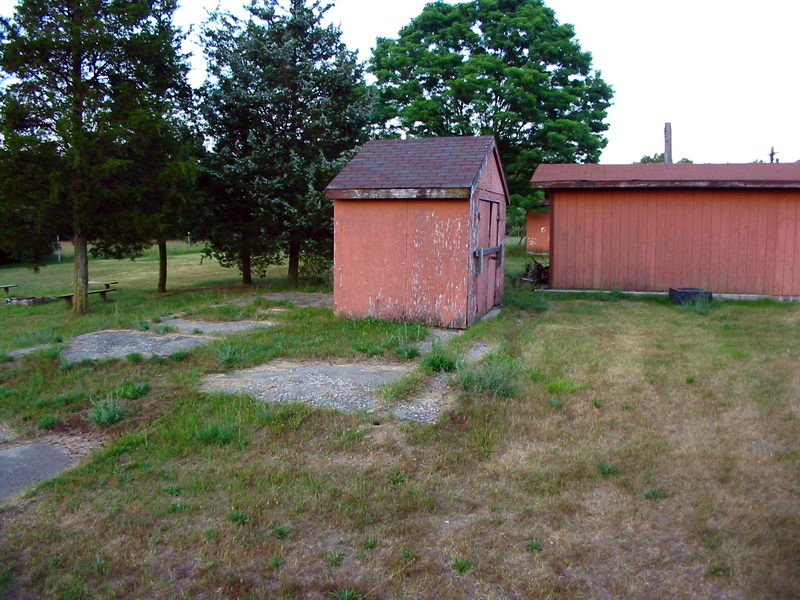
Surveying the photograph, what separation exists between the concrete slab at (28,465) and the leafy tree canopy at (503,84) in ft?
68.1

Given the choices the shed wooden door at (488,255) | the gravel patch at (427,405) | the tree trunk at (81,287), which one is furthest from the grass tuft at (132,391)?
the tree trunk at (81,287)

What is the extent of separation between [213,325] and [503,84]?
1842 centimetres

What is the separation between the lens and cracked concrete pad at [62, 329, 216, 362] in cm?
769

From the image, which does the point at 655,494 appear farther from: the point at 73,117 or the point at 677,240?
the point at 73,117

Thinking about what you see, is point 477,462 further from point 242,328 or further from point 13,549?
point 242,328

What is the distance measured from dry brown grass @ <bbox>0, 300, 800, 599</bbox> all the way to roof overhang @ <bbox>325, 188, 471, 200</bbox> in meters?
3.67

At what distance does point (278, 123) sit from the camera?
15094mm

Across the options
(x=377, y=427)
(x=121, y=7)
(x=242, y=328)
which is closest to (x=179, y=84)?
(x=121, y=7)

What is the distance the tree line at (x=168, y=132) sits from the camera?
11398mm

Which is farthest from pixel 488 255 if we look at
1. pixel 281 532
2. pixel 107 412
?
pixel 281 532

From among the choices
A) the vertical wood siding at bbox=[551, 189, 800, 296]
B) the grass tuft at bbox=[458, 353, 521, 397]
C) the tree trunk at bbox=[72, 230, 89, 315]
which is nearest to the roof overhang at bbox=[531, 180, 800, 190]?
the vertical wood siding at bbox=[551, 189, 800, 296]

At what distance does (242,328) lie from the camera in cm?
956

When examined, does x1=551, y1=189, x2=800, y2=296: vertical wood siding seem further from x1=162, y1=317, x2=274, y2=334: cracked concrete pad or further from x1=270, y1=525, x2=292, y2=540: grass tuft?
x1=270, y1=525, x2=292, y2=540: grass tuft

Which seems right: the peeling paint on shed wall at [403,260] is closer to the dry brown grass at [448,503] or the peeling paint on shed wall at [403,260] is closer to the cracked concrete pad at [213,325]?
the cracked concrete pad at [213,325]
